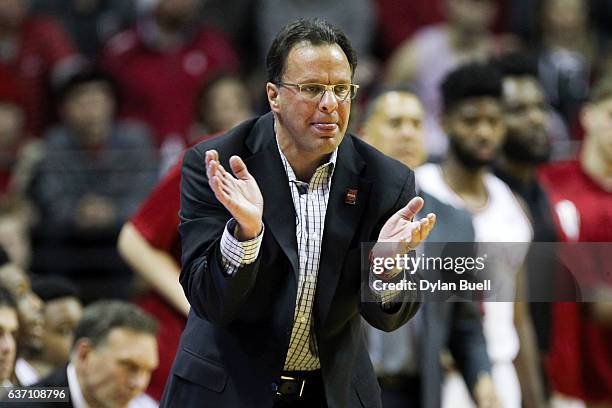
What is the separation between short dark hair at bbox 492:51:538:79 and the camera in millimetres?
7579

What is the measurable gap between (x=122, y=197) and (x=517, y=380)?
11.8ft

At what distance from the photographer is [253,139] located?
4.18m

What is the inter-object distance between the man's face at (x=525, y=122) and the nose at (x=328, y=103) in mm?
3495

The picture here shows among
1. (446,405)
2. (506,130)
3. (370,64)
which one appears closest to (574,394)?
(446,405)

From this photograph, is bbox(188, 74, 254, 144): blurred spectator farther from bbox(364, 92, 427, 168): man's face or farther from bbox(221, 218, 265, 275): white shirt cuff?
bbox(221, 218, 265, 275): white shirt cuff

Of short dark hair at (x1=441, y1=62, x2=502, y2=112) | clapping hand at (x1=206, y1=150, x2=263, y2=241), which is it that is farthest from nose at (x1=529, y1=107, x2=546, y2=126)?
clapping hand at (x1=206, y1=150, x2=263, y2=241)

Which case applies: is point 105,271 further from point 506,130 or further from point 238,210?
point 238,210

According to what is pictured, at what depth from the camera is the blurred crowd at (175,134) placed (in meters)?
5.91

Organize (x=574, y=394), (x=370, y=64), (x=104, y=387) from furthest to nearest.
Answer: (x=370, y=64), (x=574, y=394), (x=104, y=387)

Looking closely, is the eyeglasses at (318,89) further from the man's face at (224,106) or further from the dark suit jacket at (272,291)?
the man's face at (224,106)

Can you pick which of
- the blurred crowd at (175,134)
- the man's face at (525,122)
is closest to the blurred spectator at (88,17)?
the blurred crowd at (175,134)

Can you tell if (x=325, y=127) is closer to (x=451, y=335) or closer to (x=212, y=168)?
(x=212, y=168)

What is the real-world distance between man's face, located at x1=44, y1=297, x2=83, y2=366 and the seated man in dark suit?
2324 millimetres

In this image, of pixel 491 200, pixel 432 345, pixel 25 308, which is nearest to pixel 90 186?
pixel 25 308
